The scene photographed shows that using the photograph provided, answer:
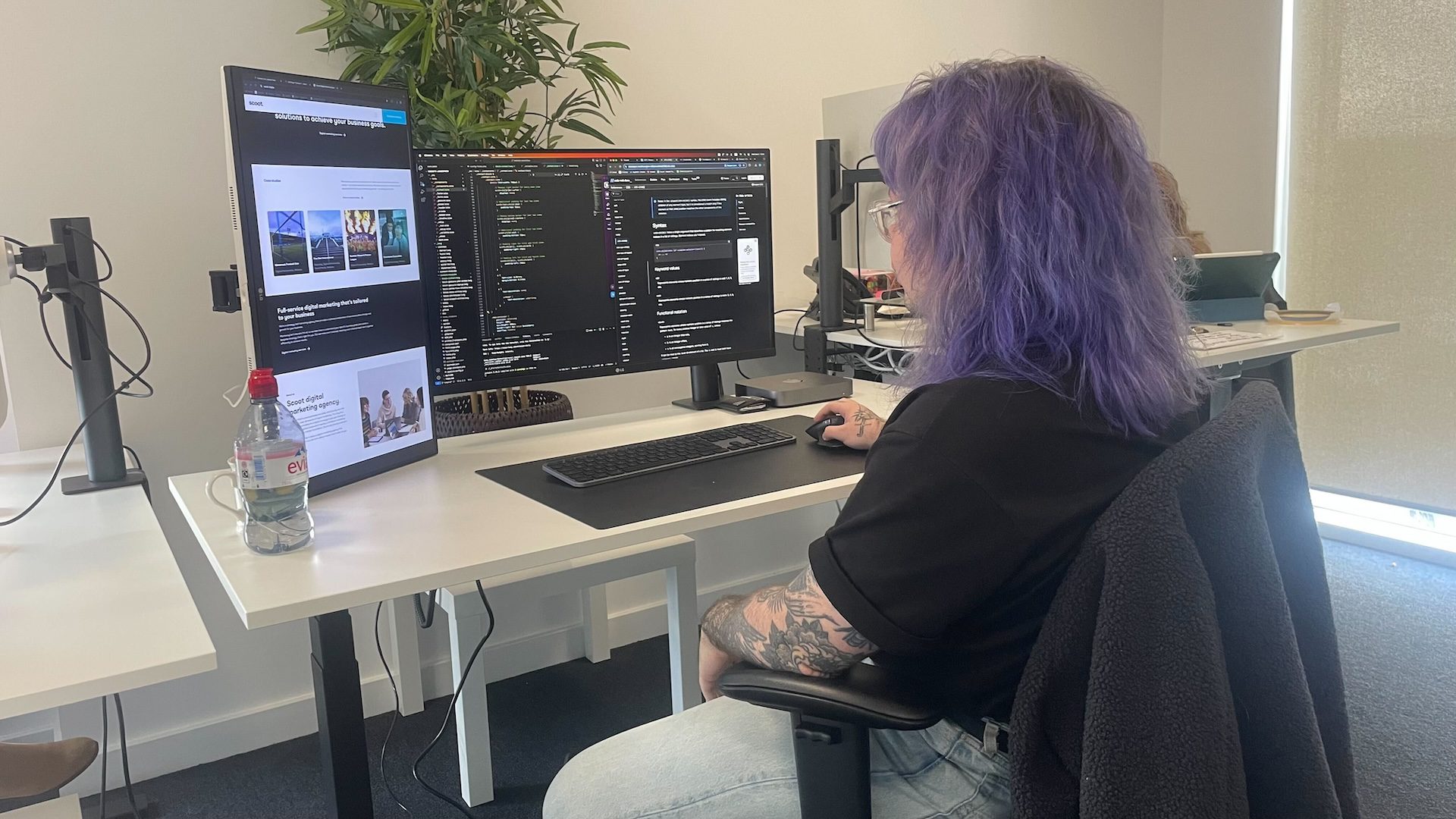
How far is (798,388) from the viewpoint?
2.05 metres

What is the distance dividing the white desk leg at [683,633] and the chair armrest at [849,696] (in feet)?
3.75

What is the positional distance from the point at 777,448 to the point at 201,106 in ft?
4.62

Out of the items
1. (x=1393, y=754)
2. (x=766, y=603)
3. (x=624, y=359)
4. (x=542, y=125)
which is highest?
(x=542, y=125)

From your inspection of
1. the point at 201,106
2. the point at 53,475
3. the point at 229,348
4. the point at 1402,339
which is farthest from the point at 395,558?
the point at 1402,339

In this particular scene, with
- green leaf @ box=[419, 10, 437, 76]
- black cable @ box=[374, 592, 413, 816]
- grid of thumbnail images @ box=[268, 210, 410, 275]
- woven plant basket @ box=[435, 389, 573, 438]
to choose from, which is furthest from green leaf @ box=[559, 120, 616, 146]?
black cable @ box=[374, 592, 413, 816]

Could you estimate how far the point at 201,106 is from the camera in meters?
2.09

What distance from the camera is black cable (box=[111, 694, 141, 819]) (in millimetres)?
1993

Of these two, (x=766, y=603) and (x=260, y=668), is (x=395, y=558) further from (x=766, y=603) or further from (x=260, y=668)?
(x=260, y=668)

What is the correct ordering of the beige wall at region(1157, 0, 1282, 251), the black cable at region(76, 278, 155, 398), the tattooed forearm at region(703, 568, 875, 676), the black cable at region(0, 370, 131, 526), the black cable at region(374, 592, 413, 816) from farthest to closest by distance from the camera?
1. the beige wall at region(1157, 0, 1282, 251)
2. the black cable at region(374, 592, 413, 816)
3. the black cable at region(76, 278, 155, 398)
4. the black cable at region(0, 370, 131, 526)
5. the tattooed forearm at region(703, 568, 875, 676)

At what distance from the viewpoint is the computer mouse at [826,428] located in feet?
5.47

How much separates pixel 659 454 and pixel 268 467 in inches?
23.7

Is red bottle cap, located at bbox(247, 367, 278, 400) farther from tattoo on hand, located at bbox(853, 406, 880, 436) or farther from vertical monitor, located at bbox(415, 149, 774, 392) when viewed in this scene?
tattoo on hand, located at bbox(853, 406, 880, 436)

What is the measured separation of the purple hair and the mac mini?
0.98 metres

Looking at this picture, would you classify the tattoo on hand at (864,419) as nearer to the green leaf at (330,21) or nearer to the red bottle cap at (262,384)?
the red bottle cap at (262,384)
